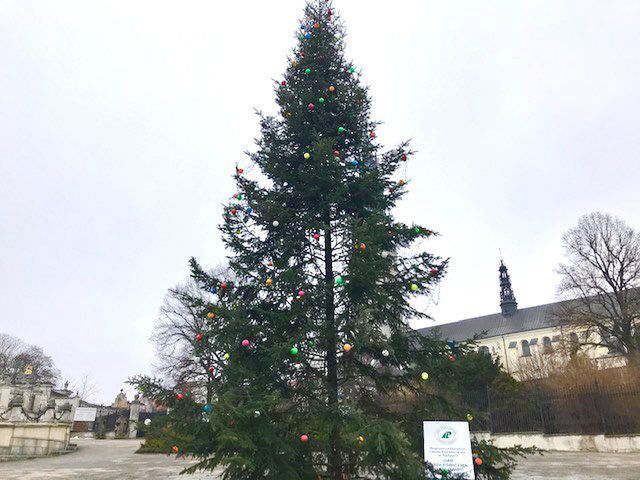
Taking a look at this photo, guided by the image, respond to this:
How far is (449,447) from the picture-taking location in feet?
19.7

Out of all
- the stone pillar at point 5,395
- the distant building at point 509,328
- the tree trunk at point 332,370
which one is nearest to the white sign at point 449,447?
the tree trunk at point 332,370

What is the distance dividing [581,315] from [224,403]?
30090 millimetres

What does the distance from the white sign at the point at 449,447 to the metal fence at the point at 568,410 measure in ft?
38.8

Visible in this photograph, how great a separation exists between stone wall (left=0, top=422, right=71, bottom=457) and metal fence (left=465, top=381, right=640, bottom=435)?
17460 millimetres

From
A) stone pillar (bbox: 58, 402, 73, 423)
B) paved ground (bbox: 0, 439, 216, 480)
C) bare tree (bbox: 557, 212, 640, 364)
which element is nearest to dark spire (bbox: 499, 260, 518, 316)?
bare tree (bbox: 557, 212, 640, 364)

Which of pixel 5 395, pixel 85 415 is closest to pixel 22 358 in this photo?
pixel 85 415

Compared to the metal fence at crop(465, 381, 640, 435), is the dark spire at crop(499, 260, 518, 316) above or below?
above

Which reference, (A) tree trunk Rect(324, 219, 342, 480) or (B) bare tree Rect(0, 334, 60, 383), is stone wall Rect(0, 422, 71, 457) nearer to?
(A) tree trunk Rect(324, 219, 342, 480)

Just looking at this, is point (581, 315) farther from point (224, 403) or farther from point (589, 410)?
point (224, 403)

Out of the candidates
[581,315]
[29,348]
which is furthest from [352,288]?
[29,348]

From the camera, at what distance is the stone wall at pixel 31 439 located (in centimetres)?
1675

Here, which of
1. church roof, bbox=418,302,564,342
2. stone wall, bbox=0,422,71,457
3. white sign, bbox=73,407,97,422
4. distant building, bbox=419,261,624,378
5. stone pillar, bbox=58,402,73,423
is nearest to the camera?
stone wall, bbox=0,422,71,457

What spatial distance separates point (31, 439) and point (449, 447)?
61.1ft

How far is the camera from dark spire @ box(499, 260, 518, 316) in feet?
245
